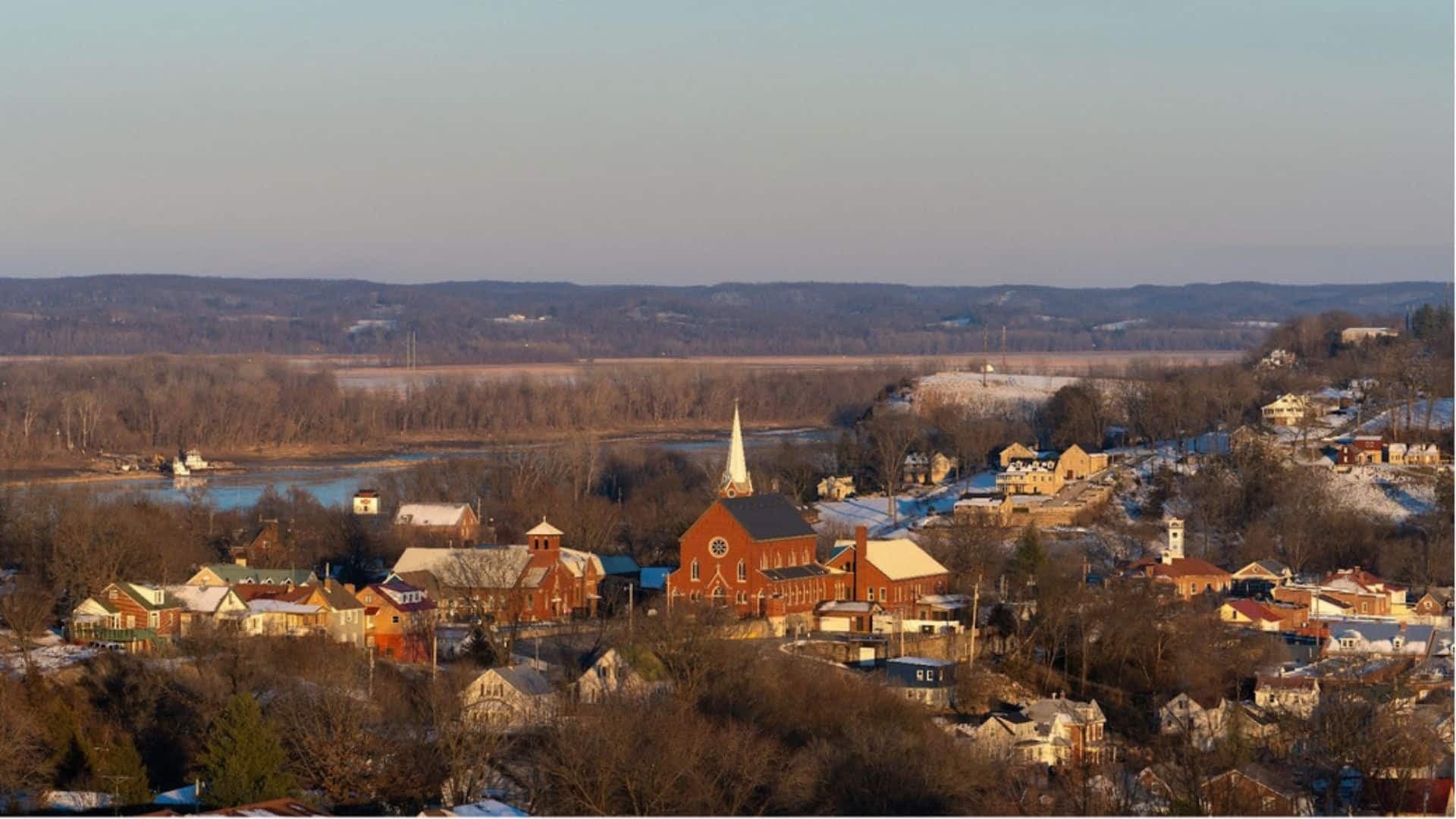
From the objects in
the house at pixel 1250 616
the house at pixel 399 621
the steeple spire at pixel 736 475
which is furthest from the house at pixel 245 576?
the house at pixel 1250 616

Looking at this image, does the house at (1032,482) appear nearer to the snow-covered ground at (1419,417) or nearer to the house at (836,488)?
the house at (836,488)

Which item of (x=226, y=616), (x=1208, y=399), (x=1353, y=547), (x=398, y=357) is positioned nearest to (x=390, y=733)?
(x=226, y=616)

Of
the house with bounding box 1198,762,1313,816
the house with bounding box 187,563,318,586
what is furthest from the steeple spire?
the house with bounding box 1198,762,1313,816

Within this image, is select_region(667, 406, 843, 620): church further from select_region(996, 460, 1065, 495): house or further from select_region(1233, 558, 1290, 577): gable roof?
select_region(996, 460, 1065, 495): house

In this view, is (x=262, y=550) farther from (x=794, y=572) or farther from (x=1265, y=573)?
(x=1265, y=573)

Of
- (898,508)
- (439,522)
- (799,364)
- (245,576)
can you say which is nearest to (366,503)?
(439,522)
